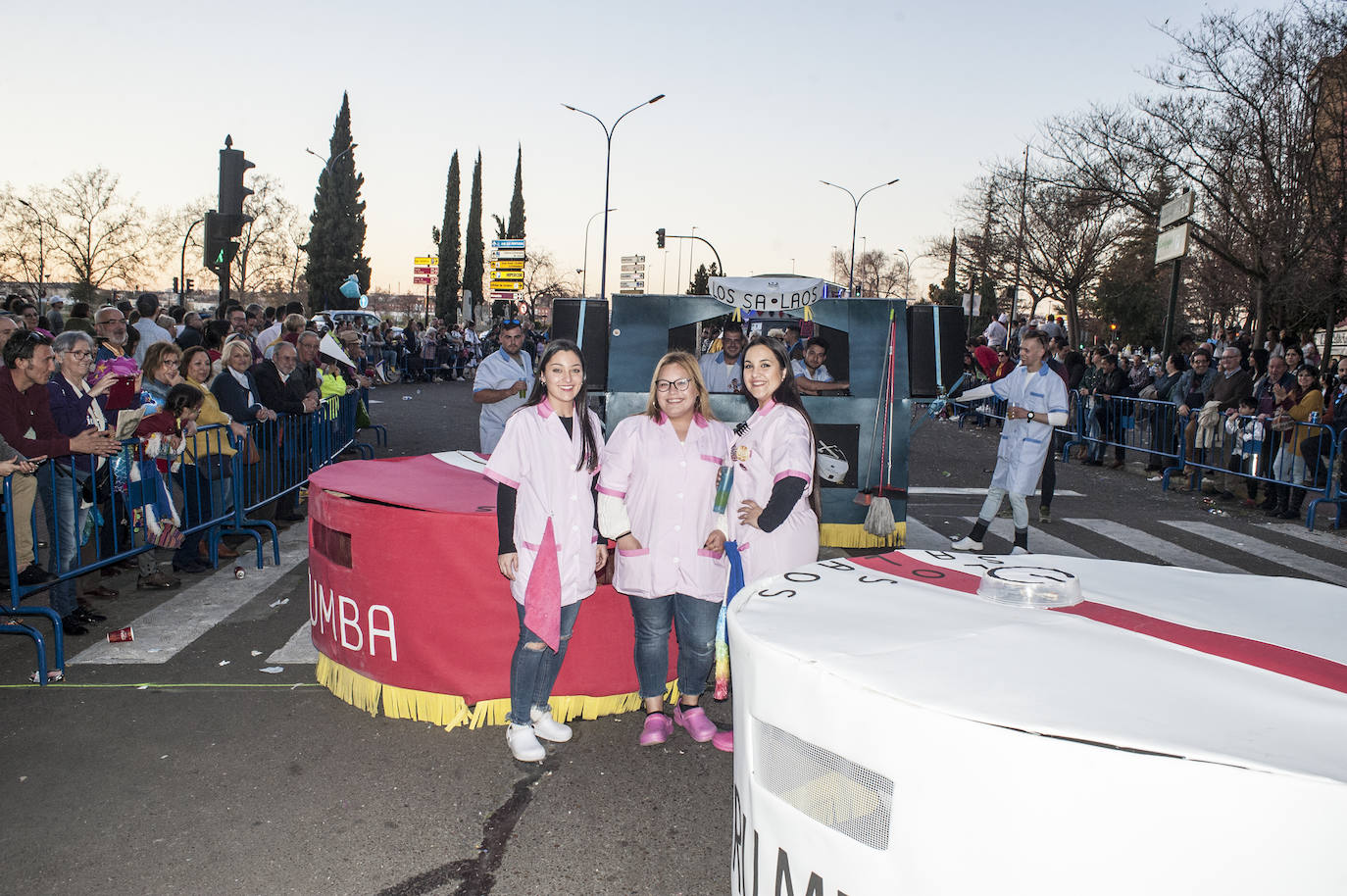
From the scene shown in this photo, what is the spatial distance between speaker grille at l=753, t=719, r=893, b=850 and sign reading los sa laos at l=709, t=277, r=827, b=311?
8466mm

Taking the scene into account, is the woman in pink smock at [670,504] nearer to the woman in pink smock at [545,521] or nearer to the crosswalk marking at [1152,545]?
the woman in pink smock at [545,521]

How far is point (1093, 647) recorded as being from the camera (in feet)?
7.18

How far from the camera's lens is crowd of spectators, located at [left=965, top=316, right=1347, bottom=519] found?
35.0 ft

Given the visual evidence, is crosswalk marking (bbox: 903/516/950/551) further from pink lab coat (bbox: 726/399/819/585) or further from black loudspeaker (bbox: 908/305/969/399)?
pink lab coat (bbox: 726/399/819/585)

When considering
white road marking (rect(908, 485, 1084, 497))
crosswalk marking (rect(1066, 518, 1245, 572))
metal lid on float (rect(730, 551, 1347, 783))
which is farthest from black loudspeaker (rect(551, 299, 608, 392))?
metal lid on float (rect(730, 551, 1347, 783))

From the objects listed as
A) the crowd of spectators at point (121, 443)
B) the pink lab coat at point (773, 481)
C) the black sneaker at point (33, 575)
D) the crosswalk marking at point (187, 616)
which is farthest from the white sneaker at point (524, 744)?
the black sneaker at point (33, 575)

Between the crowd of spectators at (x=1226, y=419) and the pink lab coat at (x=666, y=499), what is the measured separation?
5.69 metres

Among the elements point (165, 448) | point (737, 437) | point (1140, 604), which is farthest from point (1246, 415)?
point (165, 448)

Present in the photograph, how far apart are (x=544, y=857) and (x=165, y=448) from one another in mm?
4667

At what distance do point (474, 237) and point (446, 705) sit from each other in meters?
71.2

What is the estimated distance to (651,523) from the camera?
413cm

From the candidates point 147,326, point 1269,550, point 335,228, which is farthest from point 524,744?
point 335,228

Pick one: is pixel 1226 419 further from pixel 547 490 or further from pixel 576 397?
pixel 547 490

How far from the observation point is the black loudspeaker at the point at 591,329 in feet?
29.1
